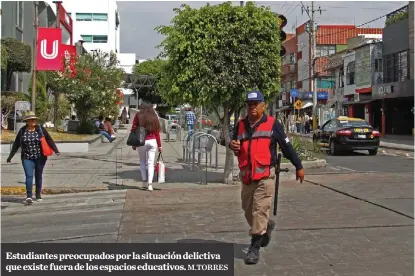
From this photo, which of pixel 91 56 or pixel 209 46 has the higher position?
pixel 91 56

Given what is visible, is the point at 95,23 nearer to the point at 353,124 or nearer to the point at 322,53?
the point at 322,53

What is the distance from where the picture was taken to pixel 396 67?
1524 inches

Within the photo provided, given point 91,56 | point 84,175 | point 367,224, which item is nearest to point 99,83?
point 91,56

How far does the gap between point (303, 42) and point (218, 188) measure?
5802 cm

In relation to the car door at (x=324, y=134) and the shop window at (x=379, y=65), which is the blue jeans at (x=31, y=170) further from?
the shop window at (x=379, y=65)

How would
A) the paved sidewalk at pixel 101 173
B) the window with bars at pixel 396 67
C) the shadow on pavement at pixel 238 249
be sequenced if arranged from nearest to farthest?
the shadow on pavement at pixel 238 249
the paved sidewalk at pixel 101 173
the window with bars at pixel 396 67

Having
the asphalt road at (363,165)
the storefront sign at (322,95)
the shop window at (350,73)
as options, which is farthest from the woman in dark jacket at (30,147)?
the storefront sign at (322,95)

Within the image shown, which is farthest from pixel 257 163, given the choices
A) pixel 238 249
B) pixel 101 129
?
pixel 101 129

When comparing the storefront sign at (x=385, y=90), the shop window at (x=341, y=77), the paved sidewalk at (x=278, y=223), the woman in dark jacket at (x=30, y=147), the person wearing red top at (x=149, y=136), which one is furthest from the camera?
the shop window at (x=341, y=77)

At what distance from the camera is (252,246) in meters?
5.54

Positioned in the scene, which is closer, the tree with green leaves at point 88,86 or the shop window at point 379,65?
the tree with green leaves at point 88,86

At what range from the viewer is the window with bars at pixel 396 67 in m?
37.5

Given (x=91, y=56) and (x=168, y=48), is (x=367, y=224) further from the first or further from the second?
(x=91, y=56)

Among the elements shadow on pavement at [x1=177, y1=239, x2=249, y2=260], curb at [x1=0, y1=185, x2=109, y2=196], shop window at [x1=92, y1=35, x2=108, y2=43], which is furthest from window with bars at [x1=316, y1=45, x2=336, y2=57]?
shadow on pavement at [x1=177, y1=239, x2=249, y2=260]
